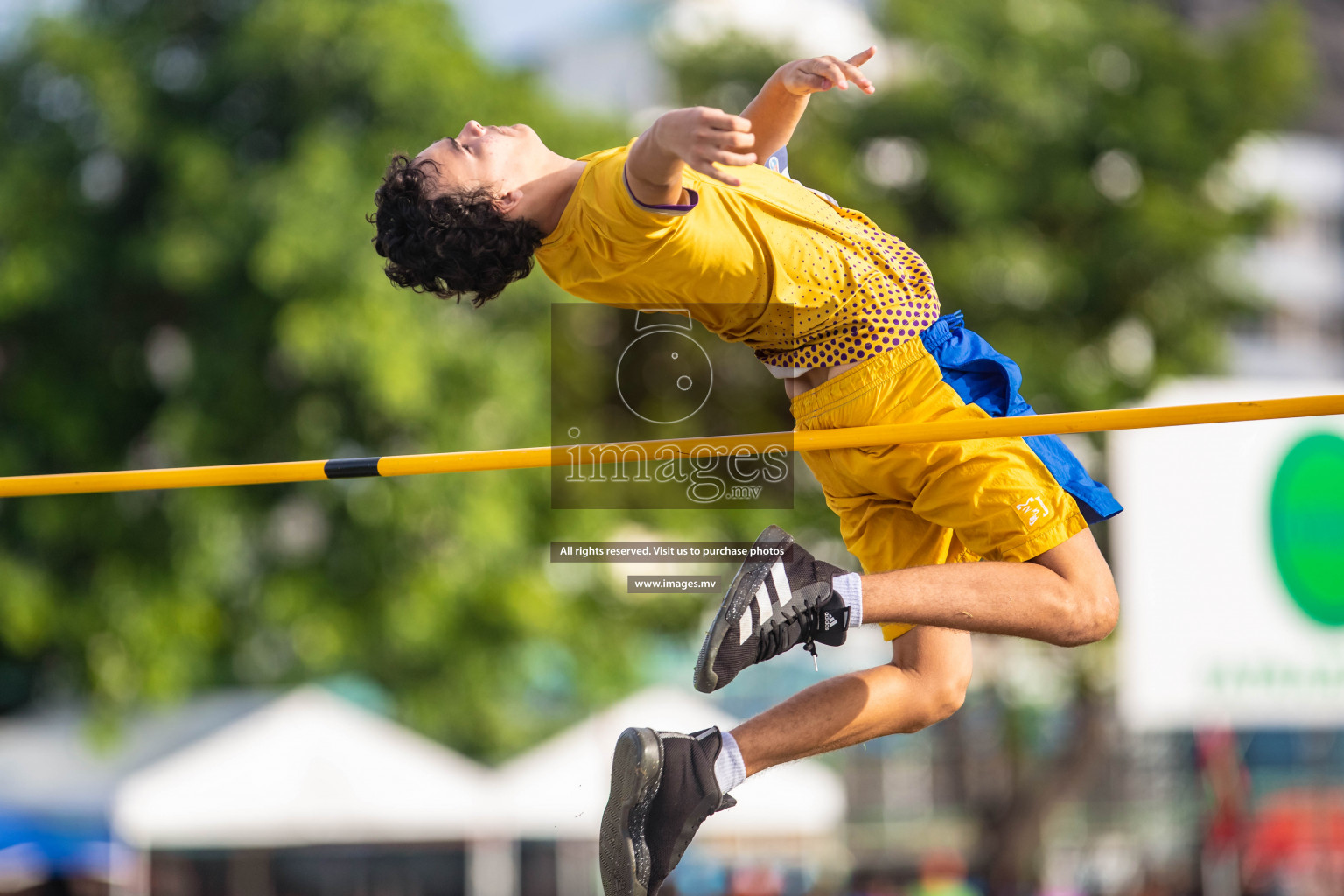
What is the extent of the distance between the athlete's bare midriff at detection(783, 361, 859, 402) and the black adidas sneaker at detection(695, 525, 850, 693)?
20.9 inches

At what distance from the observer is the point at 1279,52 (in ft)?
44.5

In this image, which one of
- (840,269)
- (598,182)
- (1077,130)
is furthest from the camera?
(1077,130)

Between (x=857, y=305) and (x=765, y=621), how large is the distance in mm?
792

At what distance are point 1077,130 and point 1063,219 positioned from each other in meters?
0.77

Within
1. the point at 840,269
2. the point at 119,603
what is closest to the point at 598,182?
the point at 840,269

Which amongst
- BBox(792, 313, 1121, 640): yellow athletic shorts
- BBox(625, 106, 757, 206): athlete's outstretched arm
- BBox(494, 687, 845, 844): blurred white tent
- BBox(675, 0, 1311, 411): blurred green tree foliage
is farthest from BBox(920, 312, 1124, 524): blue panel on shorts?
BBox(675, 0, 1311, 411): blurred green tree foliage

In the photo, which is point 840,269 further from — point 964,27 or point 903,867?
point 903,867

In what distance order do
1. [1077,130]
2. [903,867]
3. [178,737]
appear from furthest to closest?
[903,867] < [1077,130] < [178,737]

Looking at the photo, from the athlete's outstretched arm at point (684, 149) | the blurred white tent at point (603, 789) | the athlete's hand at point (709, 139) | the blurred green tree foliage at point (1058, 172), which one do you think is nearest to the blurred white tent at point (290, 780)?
the blurred white tent at point (603, 789)

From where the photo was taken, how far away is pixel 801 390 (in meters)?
3.78

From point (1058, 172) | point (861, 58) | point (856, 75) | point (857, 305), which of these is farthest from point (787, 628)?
point (1058, 172)

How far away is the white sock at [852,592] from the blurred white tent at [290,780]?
312 inches

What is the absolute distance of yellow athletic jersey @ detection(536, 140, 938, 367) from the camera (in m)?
3.24

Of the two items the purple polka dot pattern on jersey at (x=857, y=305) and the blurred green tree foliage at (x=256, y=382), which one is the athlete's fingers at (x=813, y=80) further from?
the blurred green tree foliage at (x=256, y=382)
